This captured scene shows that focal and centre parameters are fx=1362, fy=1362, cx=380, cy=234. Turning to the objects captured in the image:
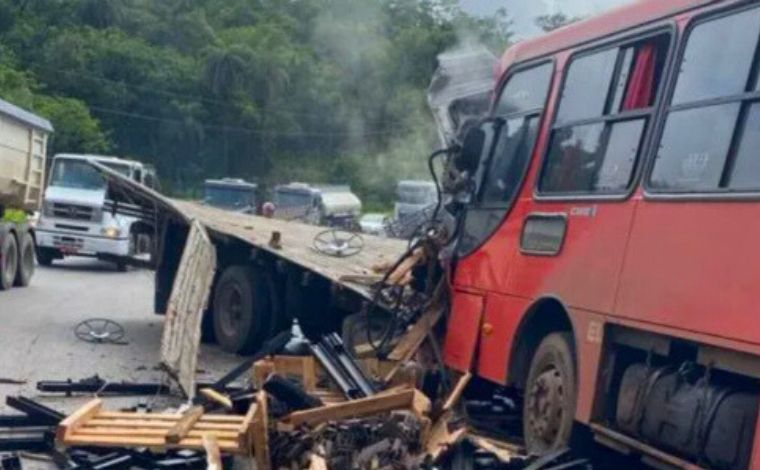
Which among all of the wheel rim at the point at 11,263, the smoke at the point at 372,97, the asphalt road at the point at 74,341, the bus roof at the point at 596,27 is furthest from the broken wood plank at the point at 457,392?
the smoke at the point at 372,97

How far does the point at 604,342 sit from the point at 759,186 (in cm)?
175

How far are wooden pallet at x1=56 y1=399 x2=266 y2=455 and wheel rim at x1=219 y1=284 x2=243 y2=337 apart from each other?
6.89 meters

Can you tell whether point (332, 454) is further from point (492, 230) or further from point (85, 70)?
point (85, 70)

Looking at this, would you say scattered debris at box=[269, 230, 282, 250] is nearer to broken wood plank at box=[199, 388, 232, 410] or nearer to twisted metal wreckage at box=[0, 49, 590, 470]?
twisted metal wreckage at box=[0, 49, 590, 470]

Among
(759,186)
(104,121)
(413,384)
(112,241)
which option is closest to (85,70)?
(104,121)

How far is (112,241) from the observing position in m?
28.4

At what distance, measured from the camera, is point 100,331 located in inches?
643

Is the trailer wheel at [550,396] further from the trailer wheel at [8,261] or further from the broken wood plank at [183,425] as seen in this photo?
the trailer wheel at [8,261]

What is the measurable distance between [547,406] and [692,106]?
2.33 m

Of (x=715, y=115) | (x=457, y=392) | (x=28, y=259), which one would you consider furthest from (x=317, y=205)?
(x=715, y=115)

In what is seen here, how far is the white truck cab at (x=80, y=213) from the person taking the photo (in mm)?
28359

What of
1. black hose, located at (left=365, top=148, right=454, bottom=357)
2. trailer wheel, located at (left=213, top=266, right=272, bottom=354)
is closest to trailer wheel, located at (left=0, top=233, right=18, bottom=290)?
trailer wheel, located at (left=213, top=266, right=272, bottom=354)

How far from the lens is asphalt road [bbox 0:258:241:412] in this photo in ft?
41.6

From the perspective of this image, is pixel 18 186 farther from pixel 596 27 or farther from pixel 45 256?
pixel 596 27
